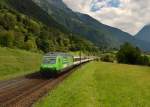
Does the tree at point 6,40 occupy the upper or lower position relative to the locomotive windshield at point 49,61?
upper

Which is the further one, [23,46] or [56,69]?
[23,46]

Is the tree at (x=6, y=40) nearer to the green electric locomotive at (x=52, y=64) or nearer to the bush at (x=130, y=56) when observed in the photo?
the bush at (x=130, y=56)

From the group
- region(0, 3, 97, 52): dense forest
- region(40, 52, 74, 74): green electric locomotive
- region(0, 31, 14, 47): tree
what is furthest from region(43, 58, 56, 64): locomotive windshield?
region(0, 31, 14, 47): tree

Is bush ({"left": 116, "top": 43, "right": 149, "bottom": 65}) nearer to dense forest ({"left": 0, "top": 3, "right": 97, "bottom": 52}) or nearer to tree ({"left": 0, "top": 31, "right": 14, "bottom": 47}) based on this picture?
dense forest ({"left": 0, "top": 3, "right": 97, "bottom": 52})

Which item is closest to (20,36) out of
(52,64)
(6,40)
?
(6,40)

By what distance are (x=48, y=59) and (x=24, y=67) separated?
19.0m

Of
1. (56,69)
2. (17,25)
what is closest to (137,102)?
(56,69)

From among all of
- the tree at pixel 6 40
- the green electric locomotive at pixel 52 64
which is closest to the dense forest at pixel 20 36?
the tree at pixel 6 40

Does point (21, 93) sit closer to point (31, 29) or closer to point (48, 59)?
point (48, 59)

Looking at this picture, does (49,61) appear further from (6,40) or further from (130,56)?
(130,56)

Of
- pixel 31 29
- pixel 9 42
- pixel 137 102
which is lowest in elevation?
pixel 137 102

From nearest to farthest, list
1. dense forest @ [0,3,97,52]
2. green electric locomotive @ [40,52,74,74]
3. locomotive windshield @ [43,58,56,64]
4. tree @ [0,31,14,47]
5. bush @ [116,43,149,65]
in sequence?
1. green electric locomotive @ [40,52,74,74]
2. locomotive windshield @ [43,58,56,64]
3. tree @ [0,31,14,47]
4. dense forest @ [0,3,97,52]
5. bush @ [116,43,149,65]

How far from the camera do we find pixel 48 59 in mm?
49844

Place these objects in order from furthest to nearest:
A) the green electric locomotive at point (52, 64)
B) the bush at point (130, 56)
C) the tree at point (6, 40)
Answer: the bush at point (130, 56) < the tree at point (6, 40) < the green electric locomotive at point (52, 64)
